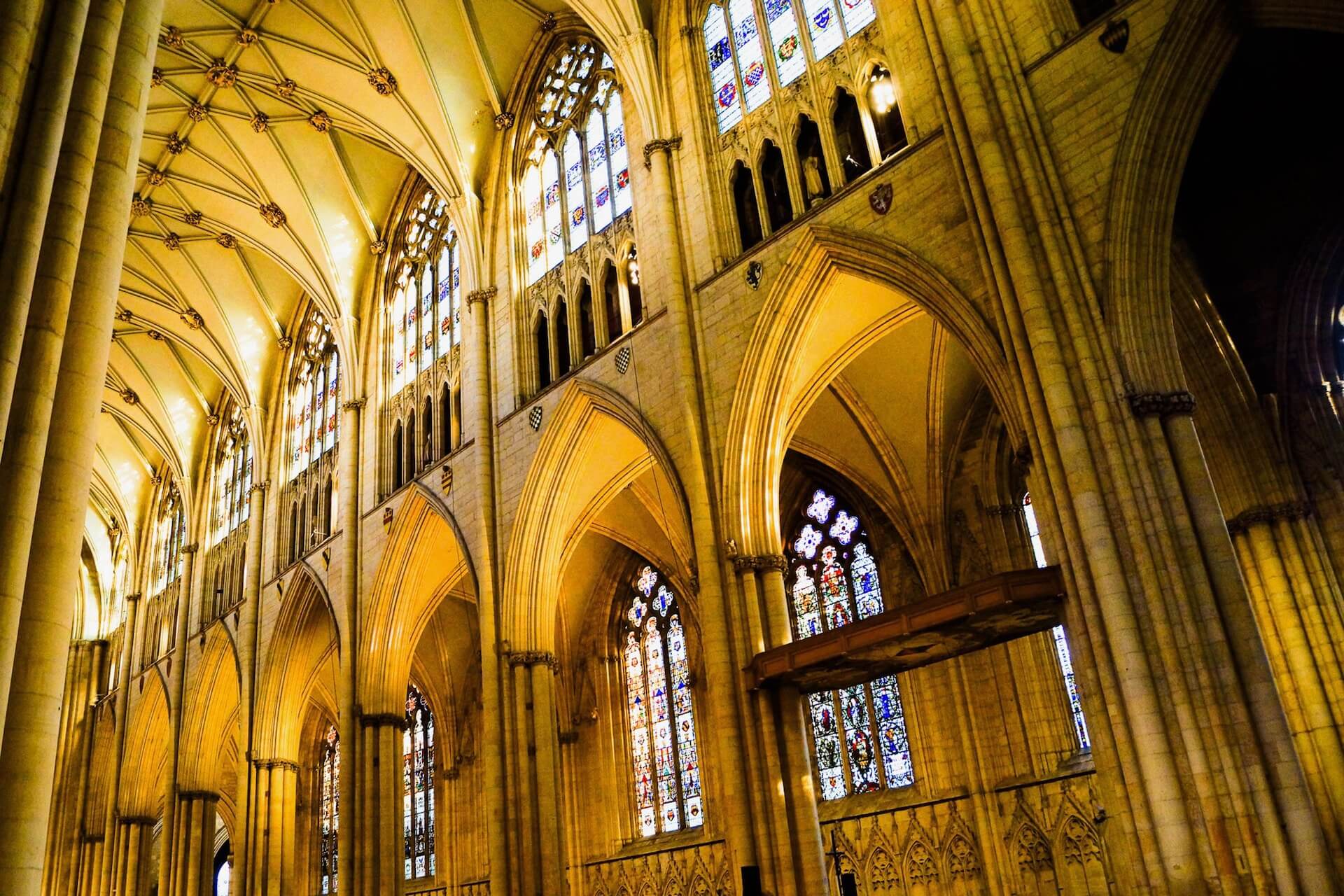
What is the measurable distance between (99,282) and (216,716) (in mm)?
18887

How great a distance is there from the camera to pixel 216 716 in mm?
23781

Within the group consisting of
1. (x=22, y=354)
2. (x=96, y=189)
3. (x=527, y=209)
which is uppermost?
(x=527, y=209)

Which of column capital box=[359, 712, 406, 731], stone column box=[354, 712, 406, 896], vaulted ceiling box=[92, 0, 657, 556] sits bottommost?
stone column box=[354, 712, 406, 896]

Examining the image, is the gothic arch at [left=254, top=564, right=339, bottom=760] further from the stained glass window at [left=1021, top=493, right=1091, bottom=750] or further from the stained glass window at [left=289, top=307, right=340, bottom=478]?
the stained glass window at [left=1021, top=493, right=1091, bottom=750]

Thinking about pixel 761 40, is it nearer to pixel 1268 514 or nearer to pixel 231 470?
pixel 1268 514

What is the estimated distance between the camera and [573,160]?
1697cm

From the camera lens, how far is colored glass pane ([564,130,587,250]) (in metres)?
16.4

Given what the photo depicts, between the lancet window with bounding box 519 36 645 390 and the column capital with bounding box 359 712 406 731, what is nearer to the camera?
the lancet window with bounding box 519 36 645 390

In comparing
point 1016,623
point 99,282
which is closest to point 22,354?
point 99,282

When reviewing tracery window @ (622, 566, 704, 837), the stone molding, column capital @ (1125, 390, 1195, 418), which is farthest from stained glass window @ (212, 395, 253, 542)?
column capital @ (1125, 390, 1195, 418)

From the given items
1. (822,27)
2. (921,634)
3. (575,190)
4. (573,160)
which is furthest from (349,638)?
(822,27)

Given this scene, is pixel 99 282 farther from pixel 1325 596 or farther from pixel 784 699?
pixel 1325 596

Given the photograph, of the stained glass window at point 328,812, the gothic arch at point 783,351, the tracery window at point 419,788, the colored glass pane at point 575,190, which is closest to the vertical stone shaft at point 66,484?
the gothic arch at point 783,351

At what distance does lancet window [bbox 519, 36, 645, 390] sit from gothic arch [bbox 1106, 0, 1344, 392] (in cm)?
666
